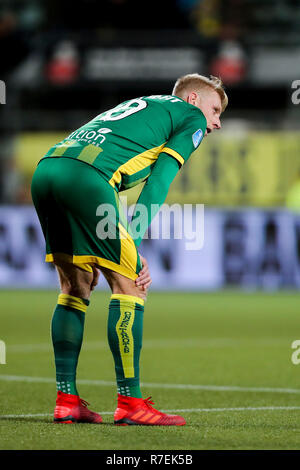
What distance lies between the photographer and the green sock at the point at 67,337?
475 cm

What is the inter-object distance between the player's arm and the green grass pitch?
0.97 meters

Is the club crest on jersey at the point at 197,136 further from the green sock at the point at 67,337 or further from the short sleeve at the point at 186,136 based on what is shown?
the green sock at the point at 67,337

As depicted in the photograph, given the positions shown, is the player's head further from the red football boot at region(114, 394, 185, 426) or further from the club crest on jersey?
the red football boot at region(114, 394, 185, 426)

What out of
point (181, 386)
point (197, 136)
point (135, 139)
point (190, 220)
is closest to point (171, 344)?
point (181, 386)

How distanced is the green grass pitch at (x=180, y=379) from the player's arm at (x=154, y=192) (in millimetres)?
970

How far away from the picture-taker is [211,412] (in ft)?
16.6

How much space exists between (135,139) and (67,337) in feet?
3.40

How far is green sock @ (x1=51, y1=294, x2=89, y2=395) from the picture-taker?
15.6 feet

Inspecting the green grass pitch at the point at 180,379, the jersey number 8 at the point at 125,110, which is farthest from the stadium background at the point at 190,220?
the jersey number 8 at the point at 125,110

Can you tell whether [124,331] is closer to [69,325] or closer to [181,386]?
[69,325]

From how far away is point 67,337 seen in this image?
15.6ft
